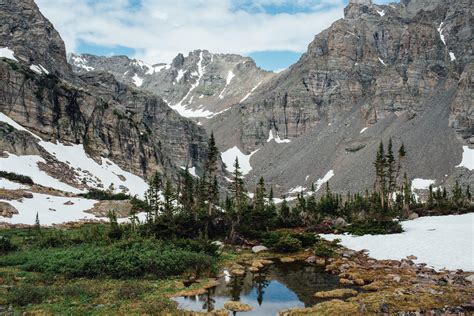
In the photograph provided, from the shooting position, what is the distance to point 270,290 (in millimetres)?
28125

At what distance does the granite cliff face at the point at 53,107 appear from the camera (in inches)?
4510

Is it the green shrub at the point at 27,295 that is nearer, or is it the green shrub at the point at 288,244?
the green shrub at the point at 27,295

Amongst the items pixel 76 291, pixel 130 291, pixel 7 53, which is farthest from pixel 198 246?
pixel 7 53

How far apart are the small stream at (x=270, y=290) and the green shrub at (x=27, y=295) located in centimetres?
767

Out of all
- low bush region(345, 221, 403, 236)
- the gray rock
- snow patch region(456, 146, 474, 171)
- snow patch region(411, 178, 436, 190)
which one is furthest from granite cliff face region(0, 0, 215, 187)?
snow patch region(456, 146, 474, 171)

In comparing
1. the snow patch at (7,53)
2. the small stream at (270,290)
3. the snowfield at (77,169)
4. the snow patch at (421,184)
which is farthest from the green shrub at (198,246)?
the snow patch at (421,184)

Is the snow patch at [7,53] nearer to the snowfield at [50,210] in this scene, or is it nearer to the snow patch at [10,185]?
the snow patch at [10,185]

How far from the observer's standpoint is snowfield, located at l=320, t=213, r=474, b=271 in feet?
104

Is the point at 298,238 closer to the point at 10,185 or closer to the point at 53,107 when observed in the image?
the point at 10,185

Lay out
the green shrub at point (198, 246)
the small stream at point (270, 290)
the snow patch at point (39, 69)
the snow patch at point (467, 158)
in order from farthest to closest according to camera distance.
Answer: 1. the snow patch at point (467, 158)
2. the snow patch at point (39, 69)
3. the green shrub at point (198, 246)
4. the small stream at point (270, 290)

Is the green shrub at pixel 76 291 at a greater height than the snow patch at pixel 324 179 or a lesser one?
lesser

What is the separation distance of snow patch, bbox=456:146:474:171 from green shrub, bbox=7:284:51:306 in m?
158

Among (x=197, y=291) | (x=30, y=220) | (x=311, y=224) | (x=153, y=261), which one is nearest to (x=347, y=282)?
(x=197, y=291)

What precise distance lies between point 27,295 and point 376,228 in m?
37.6
